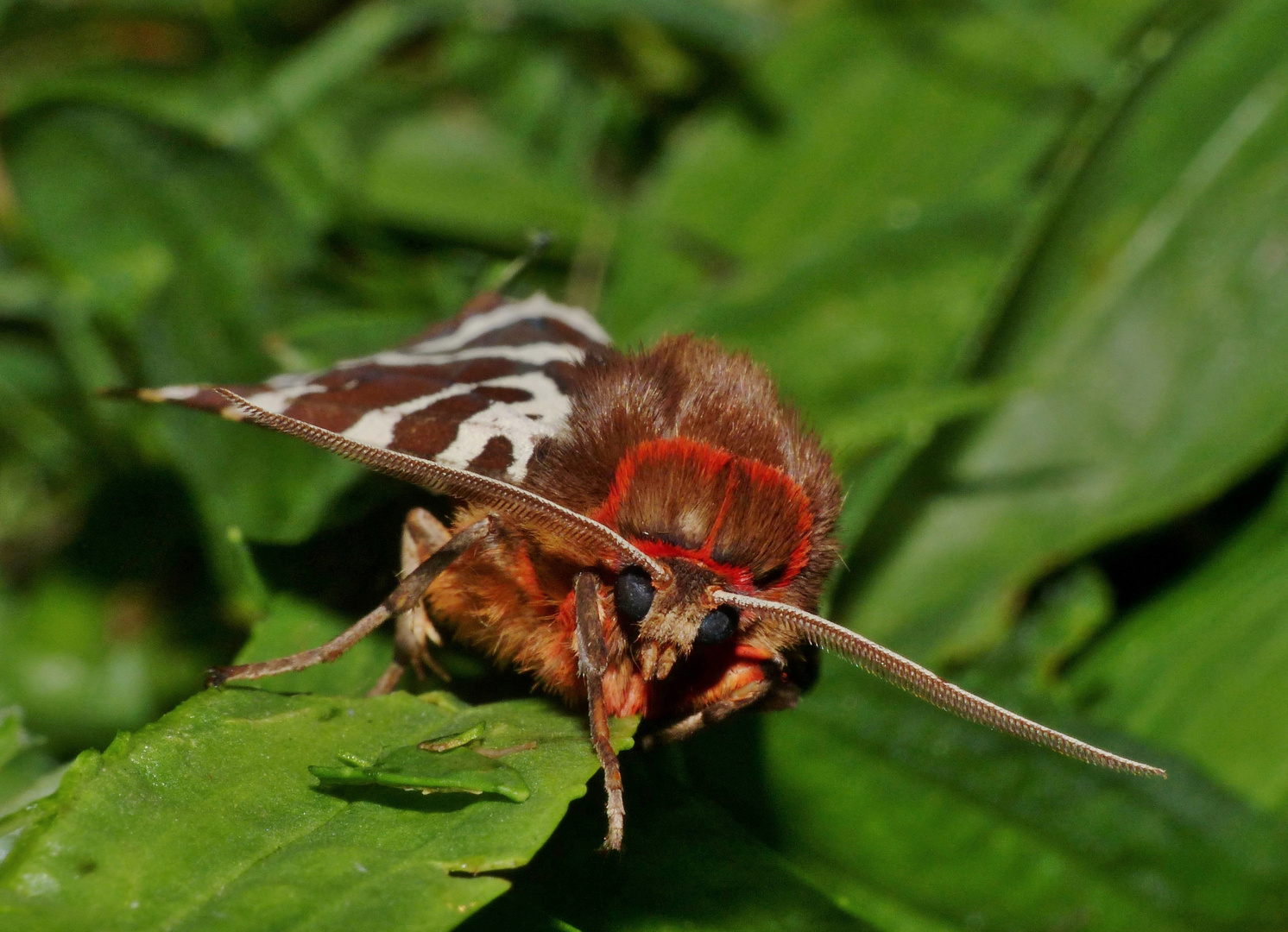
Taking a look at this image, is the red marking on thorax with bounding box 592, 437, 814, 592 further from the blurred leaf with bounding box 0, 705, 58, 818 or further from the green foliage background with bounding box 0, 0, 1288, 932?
the blurred leaf with bounding box 0, 705, 58, 818

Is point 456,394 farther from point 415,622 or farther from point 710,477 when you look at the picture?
point 710,477

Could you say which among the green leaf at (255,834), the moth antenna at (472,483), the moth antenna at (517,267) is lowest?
the green leaf at (255,834)

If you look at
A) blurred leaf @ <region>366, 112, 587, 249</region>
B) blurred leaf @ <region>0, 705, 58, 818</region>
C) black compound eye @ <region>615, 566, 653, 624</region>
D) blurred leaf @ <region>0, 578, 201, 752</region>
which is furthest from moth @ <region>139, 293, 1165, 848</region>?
blurred leaf @ <region>366, 112, 587, 249</region>

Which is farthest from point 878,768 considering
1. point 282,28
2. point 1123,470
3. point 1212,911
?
point 282,28

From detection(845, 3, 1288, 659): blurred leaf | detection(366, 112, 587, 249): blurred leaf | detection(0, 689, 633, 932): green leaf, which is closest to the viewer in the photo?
detection(0, 689, 633, 932): green leaf

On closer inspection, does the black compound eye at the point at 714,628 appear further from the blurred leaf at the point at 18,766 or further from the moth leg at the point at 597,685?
the blurred leaf at the point at 18,766

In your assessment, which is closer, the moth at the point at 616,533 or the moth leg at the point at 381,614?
the moth at the point at 616,533

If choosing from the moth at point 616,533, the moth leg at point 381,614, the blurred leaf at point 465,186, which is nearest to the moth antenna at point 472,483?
the moth at point 616,533
